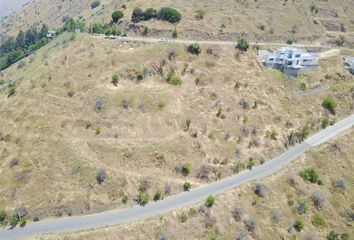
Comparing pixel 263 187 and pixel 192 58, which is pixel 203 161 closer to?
pixel 263 187

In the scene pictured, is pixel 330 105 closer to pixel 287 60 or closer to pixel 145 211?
pixel 287 60

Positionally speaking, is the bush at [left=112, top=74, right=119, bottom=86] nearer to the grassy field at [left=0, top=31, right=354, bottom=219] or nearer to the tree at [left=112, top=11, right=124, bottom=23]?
the grassy field at [left=0, top=31, right=354, bottom=219]

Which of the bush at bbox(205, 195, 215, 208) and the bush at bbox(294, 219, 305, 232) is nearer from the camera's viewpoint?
the bush at bbox(205, 195, 215, 208)

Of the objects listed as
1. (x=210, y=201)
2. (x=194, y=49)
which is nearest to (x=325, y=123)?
(x=194, y=49)

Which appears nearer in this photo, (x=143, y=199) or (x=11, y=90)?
(x=143, y=199)

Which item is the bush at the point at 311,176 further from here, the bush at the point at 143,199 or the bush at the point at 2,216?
the bush at the point at 2,216

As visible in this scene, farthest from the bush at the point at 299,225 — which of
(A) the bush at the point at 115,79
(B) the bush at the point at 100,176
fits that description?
(A) the bush at the point at 115,79

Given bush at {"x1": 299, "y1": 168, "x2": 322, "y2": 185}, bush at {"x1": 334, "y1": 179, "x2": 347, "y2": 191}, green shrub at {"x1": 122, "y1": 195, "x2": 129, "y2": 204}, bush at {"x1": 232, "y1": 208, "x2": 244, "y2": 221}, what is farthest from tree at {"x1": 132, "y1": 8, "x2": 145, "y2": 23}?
bush at {"x1": 334, "y1": 179, "x2": 347, "y2": 191}

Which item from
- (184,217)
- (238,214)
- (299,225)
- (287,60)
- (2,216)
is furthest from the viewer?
(287,60)
